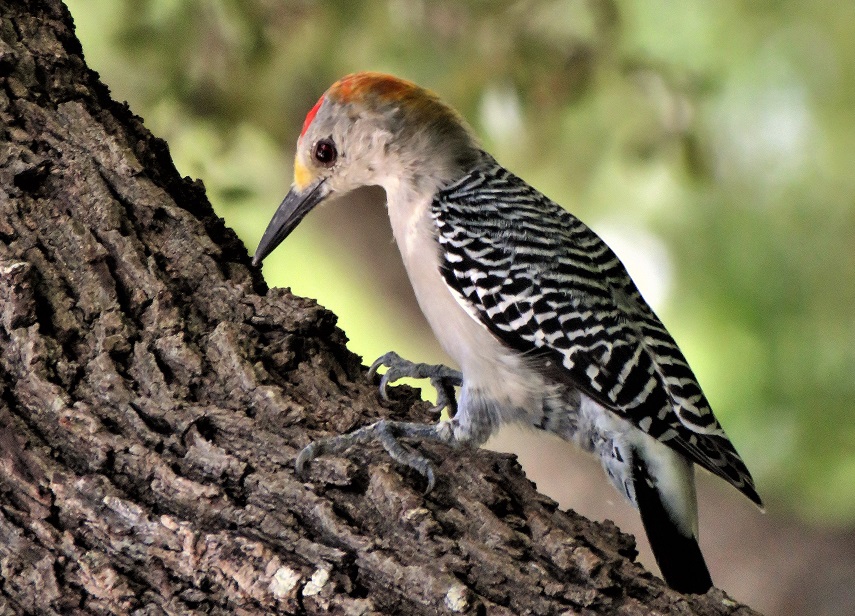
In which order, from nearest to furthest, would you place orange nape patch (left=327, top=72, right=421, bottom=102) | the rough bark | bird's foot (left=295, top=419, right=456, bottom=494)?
1. the rough bark
2. bird's foot (left=295, top=419, right=456, bottom=494)
3. orange nape patch (left=327, top=72, right=421, bottom=102)

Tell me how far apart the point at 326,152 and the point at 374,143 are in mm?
169

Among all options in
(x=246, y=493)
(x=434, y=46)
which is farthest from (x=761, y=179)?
(x=246, y=493)

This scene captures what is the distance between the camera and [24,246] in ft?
7.26

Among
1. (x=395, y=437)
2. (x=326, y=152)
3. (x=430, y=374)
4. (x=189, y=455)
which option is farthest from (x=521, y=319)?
(x=189, y=455)

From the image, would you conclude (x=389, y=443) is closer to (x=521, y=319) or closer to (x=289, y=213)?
(x=521, y=319)

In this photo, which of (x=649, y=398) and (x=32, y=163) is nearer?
(x=32, y=163)

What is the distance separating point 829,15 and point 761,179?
739 millimetres

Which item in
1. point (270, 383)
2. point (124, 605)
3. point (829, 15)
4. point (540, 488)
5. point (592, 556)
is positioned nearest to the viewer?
point (124, 605)

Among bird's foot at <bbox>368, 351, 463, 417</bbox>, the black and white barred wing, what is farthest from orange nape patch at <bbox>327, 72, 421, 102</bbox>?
bird's foot at <bbox>368, 351, 463, 417</bbox>

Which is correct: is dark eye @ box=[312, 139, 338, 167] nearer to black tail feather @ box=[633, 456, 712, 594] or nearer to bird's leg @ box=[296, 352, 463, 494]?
bird's leg @ box=[296, 352, 463, 494]

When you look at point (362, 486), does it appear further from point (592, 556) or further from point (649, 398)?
point (649, 398)

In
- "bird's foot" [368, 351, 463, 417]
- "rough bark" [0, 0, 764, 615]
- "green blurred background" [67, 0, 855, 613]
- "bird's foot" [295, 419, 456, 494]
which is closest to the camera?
"rough bark" [0, 0, 764, 615]

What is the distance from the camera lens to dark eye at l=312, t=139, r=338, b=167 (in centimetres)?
310

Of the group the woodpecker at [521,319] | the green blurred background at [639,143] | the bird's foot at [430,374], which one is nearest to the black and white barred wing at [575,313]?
the woodpecker at [521,319]
